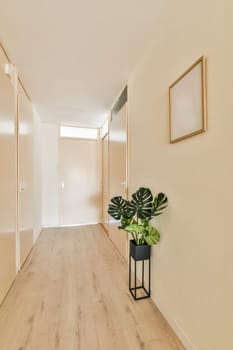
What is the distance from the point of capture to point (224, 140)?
97cm

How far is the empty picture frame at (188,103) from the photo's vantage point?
1.12 meters

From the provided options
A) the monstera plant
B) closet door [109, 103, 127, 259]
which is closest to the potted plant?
the monstera plant

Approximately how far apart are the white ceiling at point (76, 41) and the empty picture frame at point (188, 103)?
65 cm

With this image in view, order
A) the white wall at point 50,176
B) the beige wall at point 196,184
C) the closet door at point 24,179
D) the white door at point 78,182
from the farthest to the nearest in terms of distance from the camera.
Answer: the white door at point 78,182 → the white wall at point 50,176 → the closet door at point 24,179 → the beige wall at point 196,184

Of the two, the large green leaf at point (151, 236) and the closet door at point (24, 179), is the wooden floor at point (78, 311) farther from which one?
the large green leaf at point (151, 236)

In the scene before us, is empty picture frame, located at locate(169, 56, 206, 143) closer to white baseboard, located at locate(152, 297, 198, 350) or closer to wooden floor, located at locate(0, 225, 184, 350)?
white baseboard, located at locate(152, 297, 198, 350)

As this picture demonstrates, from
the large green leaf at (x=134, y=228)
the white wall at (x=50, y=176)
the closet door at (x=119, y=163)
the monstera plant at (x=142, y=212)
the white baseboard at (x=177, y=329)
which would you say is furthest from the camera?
the white wall at (x=50, y=176)

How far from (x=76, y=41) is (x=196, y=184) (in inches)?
64.9

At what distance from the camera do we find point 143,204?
1665mm

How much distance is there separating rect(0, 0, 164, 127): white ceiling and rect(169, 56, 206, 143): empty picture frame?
647mm

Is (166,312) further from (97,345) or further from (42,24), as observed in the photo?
(42,24)

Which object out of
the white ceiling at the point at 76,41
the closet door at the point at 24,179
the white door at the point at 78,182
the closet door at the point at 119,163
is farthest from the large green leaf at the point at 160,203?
the white door at the point at 78,182

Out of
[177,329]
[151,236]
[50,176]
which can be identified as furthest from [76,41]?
[50,176]

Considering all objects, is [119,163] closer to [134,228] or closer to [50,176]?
[134,228]
